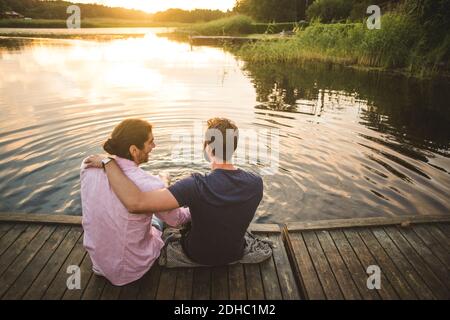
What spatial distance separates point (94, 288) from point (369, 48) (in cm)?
1963

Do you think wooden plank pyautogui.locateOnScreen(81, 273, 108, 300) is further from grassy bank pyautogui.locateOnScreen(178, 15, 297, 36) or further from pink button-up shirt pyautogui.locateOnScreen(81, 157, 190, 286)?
grassy bank pyautogui.locateOnScreen(178, 15, 297, 36)

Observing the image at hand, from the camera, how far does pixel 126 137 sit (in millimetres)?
2648

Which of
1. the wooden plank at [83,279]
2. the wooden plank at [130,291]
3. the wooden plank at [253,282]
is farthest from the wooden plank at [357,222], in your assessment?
the wooden plank at [83,279]

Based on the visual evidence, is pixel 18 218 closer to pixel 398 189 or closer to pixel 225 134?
pixel 225 134

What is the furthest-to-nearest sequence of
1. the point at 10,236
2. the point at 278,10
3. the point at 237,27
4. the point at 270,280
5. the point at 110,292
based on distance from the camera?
the point at 278,10 < the point at 237,27 < the point at 10,236 < the point at 270,280 < the point at 110,292

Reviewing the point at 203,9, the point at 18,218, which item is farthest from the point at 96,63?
the point at 203,9

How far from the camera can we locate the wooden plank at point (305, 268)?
3.09 metres

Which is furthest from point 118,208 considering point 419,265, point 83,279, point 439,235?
point 439,235

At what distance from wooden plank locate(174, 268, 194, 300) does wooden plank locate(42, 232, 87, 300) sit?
106 centimetres

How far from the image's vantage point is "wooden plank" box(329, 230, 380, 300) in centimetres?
310

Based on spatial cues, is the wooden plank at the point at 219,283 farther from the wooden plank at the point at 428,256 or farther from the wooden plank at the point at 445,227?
the wooden plank at the point at 445,227

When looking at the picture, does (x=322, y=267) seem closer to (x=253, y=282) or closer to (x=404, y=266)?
(x=253, y=282)

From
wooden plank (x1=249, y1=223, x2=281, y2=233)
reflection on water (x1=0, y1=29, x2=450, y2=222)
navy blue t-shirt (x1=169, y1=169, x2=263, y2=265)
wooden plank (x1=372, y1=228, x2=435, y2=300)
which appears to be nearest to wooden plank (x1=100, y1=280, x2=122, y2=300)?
navy blue t-shirt (x1=169, y1=169, x2=263, y2=265)

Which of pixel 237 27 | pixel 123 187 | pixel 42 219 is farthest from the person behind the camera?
pixel 237 27
